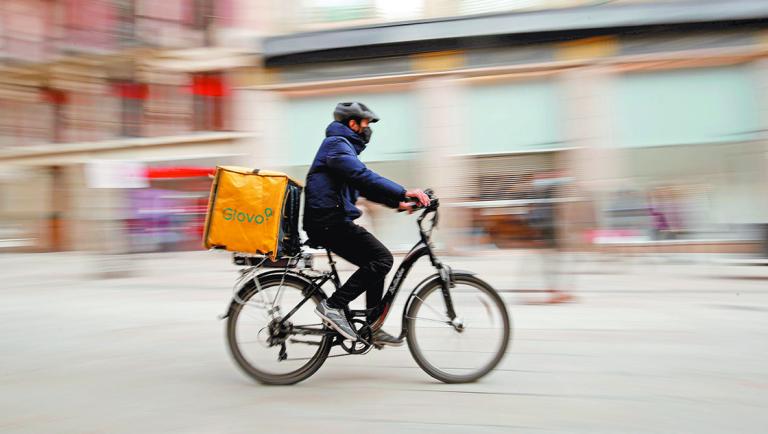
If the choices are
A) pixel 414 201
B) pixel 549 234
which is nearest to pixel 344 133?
pixel 414 201

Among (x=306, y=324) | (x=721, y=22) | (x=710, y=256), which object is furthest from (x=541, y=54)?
(x=306, y=324)

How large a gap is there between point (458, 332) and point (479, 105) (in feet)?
30.2

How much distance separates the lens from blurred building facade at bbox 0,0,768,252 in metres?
11.2

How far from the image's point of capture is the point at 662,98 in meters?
11.8

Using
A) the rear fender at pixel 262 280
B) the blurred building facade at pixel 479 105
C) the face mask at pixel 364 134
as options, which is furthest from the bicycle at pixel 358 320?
the blurred building facade at pixel 479 105

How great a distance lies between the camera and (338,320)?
12.2ft

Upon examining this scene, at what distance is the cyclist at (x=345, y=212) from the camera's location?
3.59 m

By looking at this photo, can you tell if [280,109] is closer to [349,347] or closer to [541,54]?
[541,54]

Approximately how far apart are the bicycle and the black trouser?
0.11m

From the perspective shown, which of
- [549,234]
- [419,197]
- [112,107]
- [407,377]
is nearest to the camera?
[419,197]

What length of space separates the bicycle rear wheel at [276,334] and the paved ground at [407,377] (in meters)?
0.14

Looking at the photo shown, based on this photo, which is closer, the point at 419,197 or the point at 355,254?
the point at 419,197

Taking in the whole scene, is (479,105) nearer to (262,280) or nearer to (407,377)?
(407,377)

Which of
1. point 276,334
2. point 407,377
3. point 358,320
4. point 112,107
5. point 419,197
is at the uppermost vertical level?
point 112,107
